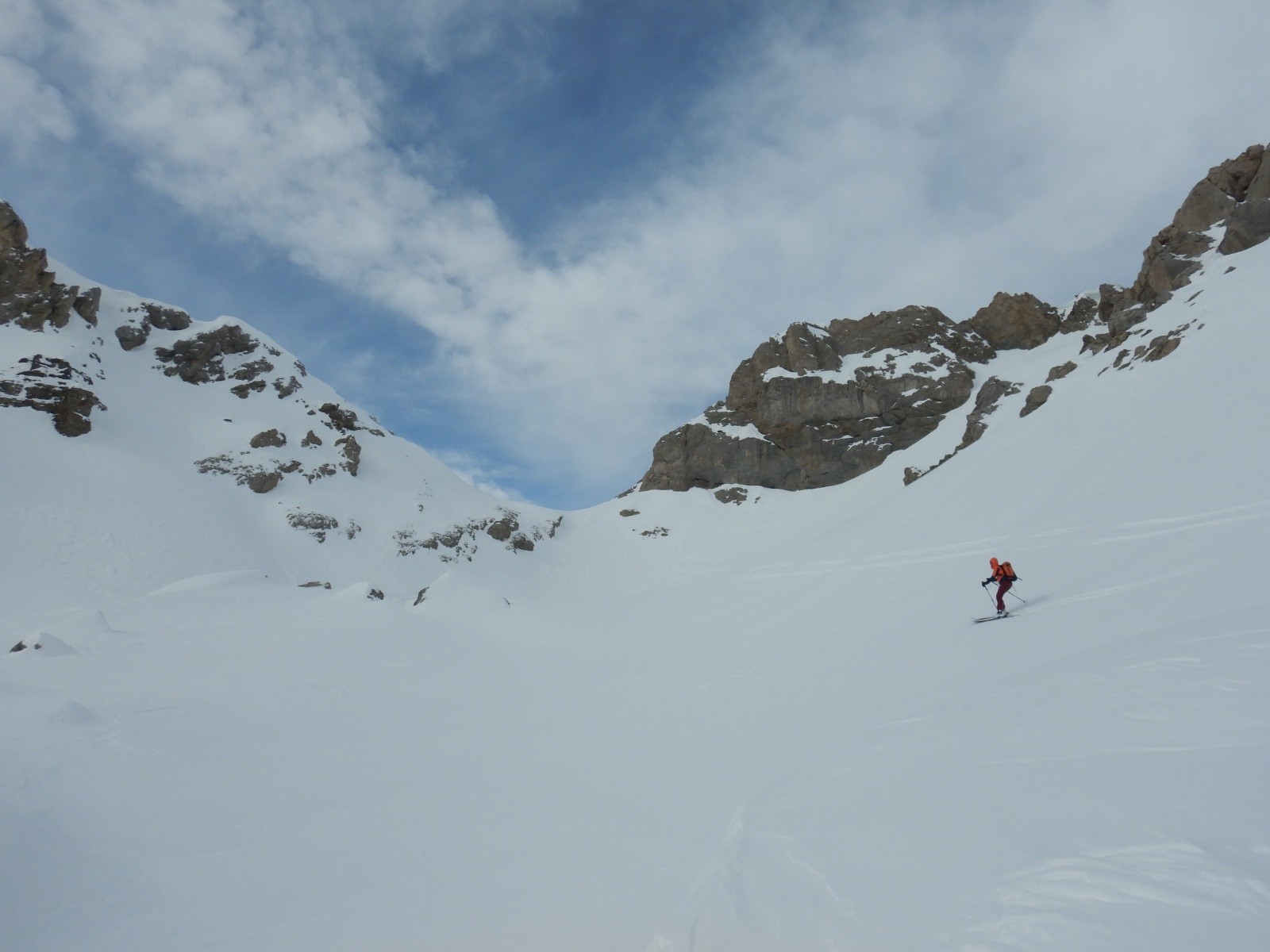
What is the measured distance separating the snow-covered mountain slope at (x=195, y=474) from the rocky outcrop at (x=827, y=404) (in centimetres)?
1882

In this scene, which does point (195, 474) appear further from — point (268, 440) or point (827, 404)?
point (827, 404)

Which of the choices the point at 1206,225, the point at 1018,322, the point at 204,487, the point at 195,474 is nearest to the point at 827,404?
the point at 1018,322

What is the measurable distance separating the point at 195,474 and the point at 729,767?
1958 inches

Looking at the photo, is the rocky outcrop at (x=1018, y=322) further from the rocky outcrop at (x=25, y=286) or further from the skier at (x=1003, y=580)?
the rocky outcrop at (x=25, y=286)

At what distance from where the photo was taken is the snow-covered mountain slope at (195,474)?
34562 millimetres

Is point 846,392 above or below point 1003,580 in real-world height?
above

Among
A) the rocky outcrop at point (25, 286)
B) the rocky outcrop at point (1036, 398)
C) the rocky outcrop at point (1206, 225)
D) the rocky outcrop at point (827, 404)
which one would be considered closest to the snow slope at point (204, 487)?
the rocky outcrop at point (25, 286)

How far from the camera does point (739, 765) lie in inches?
292

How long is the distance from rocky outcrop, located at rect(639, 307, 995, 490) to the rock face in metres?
0.11

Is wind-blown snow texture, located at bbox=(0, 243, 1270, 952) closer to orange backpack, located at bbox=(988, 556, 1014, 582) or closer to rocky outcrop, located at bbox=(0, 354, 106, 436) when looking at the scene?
orange backpack, located at bbox=(988, 556, 1014, 582)

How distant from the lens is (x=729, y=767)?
7.45m

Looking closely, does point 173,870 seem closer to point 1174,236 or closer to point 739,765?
point 739,765

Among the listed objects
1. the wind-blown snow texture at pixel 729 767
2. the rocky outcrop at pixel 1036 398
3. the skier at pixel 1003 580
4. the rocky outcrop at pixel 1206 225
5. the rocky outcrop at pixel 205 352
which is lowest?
the wind-blown snow texture at pixel 729 767

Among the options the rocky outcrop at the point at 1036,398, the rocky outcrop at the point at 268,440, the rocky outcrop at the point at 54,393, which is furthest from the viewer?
the rocky outcrop at the point at 268,440
